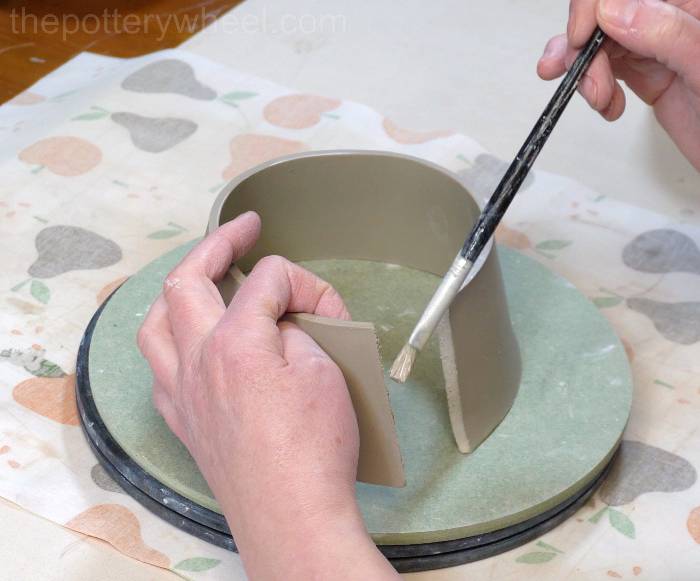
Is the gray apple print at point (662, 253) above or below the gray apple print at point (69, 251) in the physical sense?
above

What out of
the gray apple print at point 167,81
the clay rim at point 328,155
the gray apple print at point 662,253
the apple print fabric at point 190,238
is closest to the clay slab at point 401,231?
the clay rim at point 328,155

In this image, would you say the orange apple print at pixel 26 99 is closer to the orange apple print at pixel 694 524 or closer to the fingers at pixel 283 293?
the fingers at pixel 283 293

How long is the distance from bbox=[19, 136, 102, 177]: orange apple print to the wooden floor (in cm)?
13

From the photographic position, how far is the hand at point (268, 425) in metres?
0.51

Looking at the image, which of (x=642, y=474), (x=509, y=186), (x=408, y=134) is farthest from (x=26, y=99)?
(x=642, y=474)

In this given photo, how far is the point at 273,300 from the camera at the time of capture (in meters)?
0.58

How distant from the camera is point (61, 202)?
3.17 feet

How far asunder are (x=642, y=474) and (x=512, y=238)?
0.31m

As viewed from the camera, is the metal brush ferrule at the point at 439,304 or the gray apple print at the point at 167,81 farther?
the gray apple print at the point at 167,81

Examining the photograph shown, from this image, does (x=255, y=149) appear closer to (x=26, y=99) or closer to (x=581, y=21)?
(x=26, y=99)

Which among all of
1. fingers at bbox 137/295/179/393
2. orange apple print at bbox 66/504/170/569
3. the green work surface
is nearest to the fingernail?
the green work surface

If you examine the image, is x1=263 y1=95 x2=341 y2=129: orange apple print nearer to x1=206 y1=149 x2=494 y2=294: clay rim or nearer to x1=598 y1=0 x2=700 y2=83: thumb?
x1=206 y1=149 x2=494 y2=294: clay rim

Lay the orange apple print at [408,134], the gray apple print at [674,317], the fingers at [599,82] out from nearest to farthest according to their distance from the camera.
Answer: the fingers at [599,82] < the gray apple print at [674,317] < the orange apple print at [408,134]

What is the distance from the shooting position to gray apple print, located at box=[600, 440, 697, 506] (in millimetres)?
710
